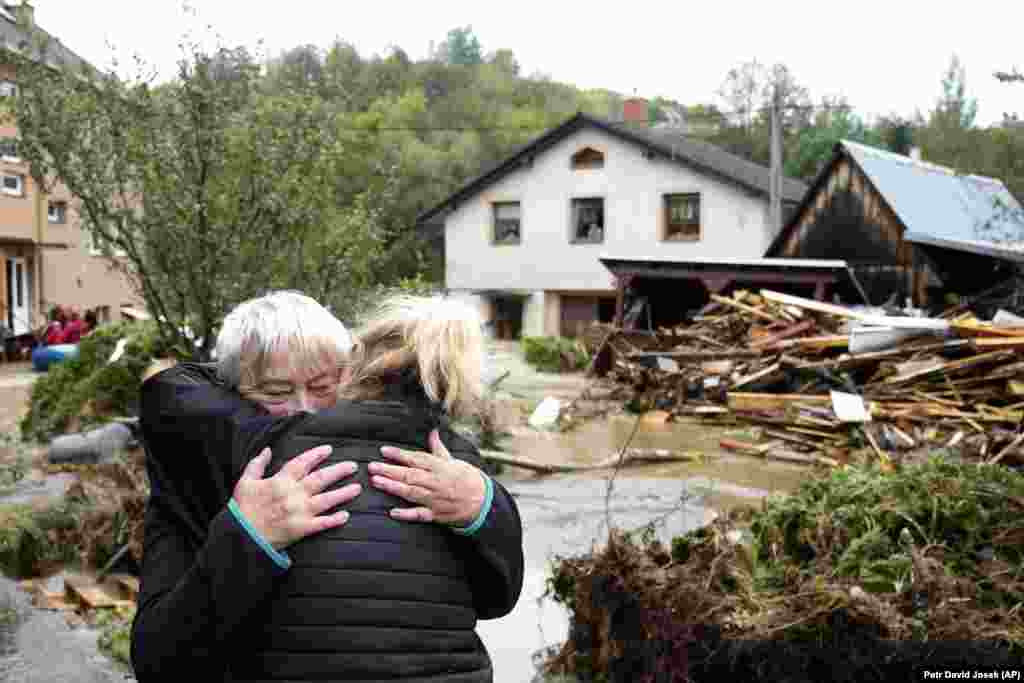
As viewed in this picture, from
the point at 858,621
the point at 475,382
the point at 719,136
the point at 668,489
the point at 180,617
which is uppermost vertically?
the point at 719,136

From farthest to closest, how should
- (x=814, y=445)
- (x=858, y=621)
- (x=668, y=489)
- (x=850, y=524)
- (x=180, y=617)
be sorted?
(x=814, y=445) → (x=668, y=489) → (x=850, y=524) → (x=858, y=621) → (x=180, y=617)

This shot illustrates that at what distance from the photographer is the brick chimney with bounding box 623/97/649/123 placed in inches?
1699

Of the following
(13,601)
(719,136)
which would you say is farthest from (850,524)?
(719,136)

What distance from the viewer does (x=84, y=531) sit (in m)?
7.25

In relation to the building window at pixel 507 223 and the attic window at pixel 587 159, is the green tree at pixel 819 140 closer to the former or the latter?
the attic window at pixel 587 159

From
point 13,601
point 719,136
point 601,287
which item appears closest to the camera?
point 13,601

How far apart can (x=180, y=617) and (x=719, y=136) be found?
61.8 meters

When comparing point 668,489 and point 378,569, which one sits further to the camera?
point 668,489

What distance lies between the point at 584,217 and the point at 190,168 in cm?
2762

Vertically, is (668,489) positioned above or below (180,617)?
below

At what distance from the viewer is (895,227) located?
23.0 meters

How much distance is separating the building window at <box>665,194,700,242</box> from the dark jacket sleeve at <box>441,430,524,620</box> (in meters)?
32.3

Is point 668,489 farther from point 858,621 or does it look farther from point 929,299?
point 929,299

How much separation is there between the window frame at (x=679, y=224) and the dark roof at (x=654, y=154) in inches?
43.5
